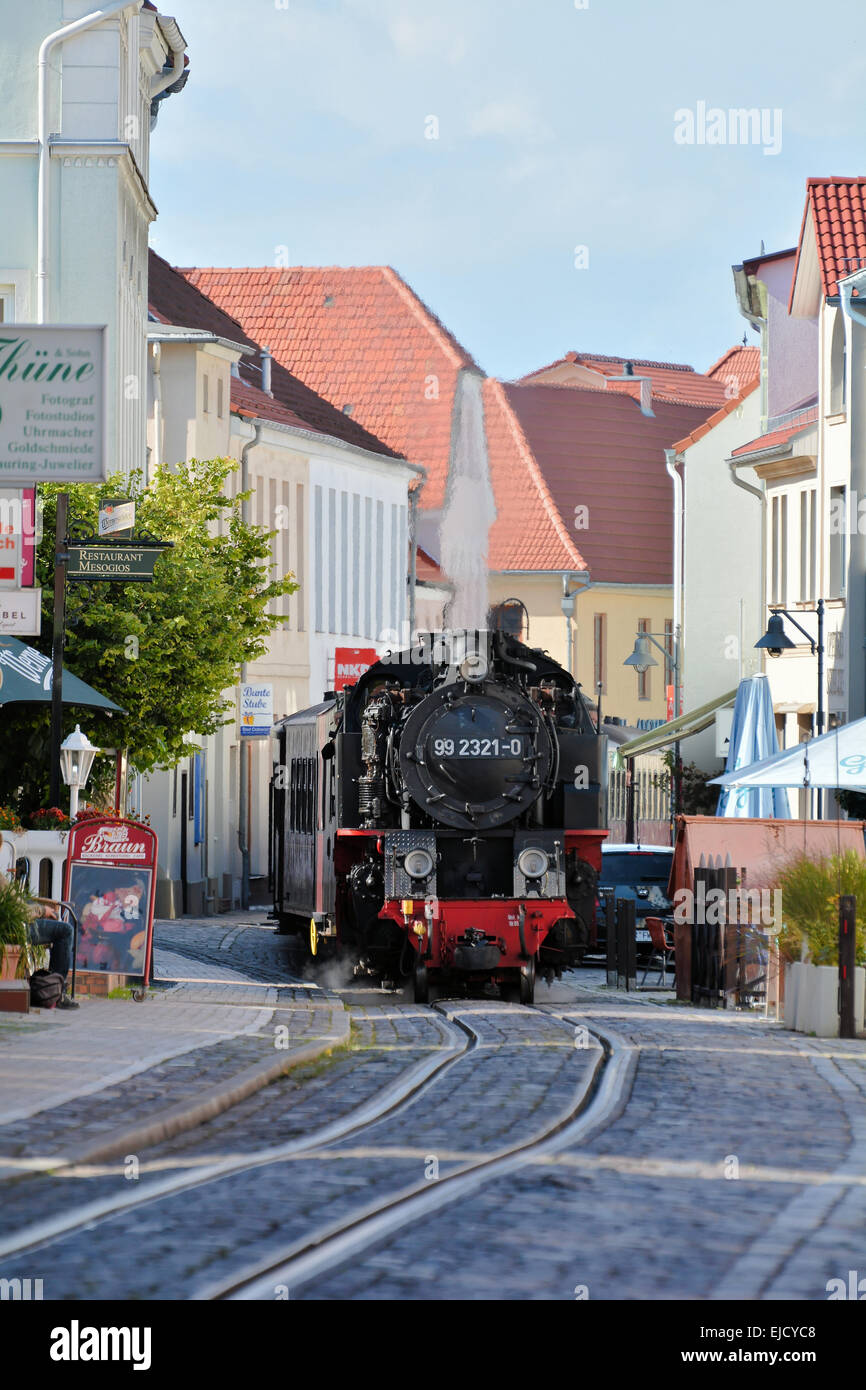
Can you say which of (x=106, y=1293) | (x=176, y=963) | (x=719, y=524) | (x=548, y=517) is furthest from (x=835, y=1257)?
(x=548, y=517)

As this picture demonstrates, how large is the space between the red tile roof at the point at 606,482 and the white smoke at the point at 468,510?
25.0 meters

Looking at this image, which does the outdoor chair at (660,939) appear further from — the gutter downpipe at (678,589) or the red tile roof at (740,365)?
the red tile roof at (740,365)

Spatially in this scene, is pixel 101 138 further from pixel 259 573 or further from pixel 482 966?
pixel 482 966

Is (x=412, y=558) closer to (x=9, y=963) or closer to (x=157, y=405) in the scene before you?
(x=157, y=405)

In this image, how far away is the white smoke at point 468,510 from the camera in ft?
96.3

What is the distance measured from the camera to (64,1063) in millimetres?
12961

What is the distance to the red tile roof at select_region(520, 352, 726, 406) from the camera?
226 ft

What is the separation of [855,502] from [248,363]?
23406 mm

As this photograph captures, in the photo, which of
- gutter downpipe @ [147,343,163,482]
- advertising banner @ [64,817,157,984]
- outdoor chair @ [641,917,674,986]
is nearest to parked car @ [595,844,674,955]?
outdoor chair @ [641,917,674,986]

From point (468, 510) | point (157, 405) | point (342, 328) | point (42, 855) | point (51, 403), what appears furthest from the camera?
point (342, 328)

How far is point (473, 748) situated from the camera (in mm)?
21391

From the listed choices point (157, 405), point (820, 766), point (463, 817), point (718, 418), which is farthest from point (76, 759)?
point (718, 418)

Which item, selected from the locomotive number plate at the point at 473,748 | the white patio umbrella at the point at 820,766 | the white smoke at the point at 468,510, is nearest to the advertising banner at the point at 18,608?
the locomotive number plate at the point at 473,748

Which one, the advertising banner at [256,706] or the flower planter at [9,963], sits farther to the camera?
the advertising banner at [256,706]
